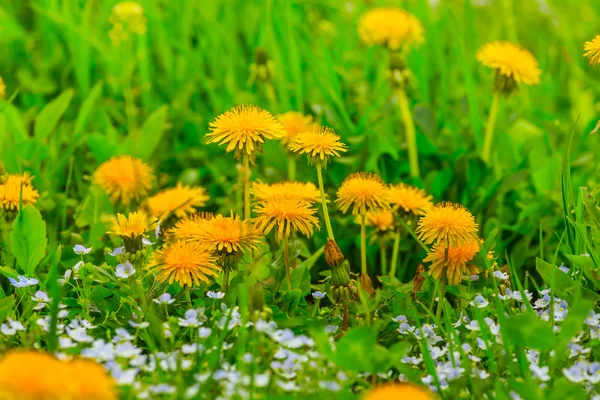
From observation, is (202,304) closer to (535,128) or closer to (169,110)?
(169,110)

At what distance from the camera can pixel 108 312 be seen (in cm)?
183

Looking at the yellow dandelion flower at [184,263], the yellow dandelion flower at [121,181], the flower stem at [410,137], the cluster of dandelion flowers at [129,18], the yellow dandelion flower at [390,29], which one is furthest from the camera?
the cluster of dandelion flowers at [129,18]

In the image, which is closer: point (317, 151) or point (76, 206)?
point (317, 151)

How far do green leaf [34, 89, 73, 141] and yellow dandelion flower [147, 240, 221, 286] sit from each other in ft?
3.44

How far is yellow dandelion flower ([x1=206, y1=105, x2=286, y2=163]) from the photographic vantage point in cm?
184

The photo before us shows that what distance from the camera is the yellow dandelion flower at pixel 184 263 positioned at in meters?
1.79

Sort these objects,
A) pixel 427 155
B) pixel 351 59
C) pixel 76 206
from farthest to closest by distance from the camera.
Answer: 1. pixel 351 59
2. pixel 427 155
3. pixel 76 206

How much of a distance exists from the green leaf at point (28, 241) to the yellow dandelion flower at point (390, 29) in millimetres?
1292

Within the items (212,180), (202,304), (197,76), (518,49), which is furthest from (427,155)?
(202,304)

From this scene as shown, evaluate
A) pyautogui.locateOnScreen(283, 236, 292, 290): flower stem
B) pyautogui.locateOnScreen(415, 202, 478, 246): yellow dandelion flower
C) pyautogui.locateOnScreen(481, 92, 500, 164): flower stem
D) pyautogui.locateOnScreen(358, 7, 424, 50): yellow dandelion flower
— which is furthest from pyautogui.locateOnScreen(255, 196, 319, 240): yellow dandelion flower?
pyautogui.locateOnScreen(358, 7, 424, 50): yellow dandelion flower

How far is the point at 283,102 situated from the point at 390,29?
0.48 meters

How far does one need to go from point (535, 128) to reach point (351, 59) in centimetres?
82

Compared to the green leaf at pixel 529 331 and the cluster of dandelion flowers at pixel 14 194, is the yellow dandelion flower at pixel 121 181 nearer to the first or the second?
the cluster of dandelion flowers at pixel 14 194

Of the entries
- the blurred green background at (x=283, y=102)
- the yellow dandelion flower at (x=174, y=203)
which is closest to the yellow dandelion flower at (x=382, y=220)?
the blurred green background at (x=283, y=102)
